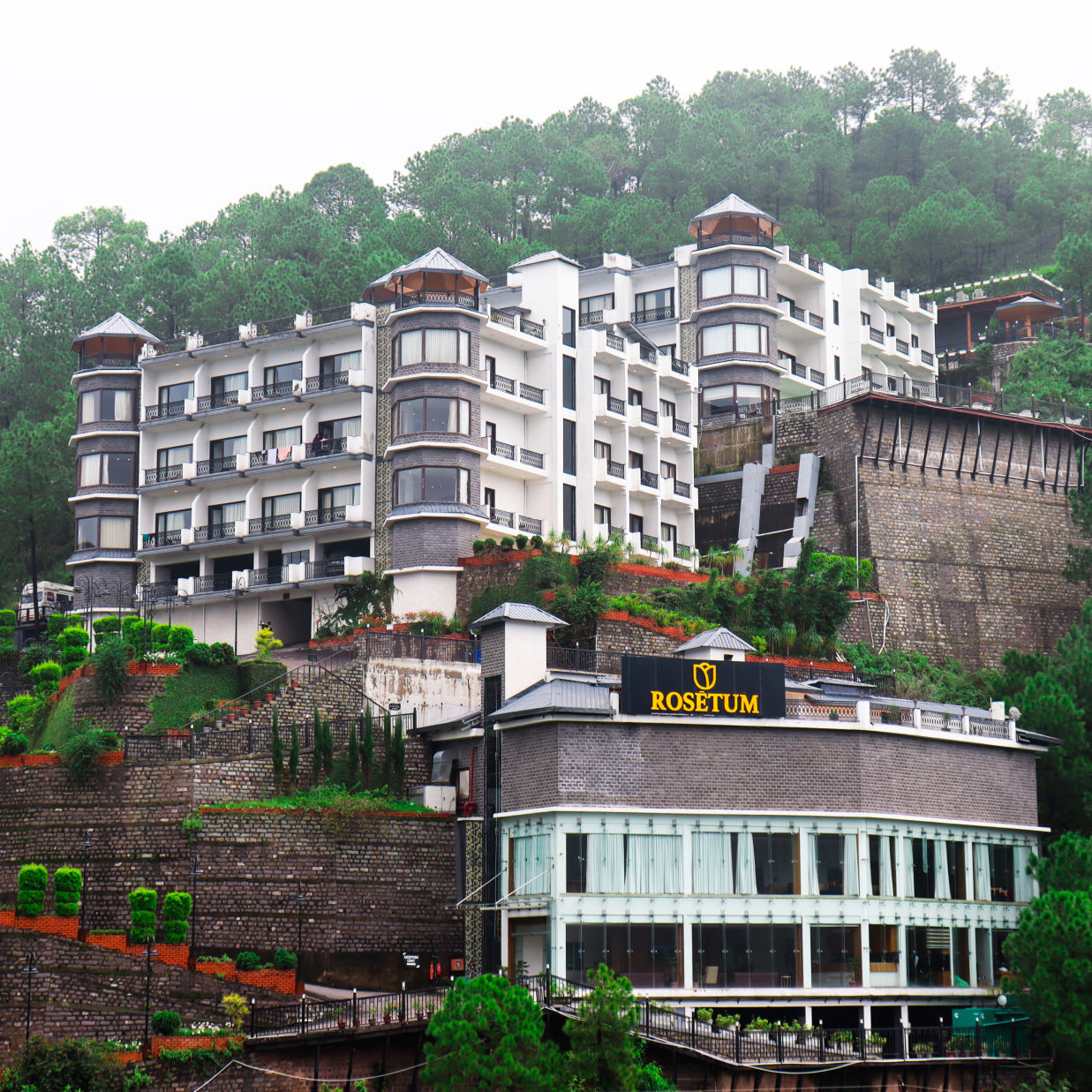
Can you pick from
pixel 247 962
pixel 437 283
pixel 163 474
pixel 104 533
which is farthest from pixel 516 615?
pixel 104 533

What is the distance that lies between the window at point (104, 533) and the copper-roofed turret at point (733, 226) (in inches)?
1240

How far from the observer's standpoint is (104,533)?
74.9 metres

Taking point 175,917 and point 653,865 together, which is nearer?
point 175,917

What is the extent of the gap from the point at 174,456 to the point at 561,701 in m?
35.3

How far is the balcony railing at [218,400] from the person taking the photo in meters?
73.6

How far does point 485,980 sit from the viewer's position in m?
36.5

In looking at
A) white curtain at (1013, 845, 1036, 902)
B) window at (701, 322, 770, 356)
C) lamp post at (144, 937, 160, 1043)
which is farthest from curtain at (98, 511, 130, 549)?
white curtain at (1013, 845, 1036, 902)

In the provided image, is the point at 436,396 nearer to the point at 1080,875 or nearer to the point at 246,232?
the point at 1080,875

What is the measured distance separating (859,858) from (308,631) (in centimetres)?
3210

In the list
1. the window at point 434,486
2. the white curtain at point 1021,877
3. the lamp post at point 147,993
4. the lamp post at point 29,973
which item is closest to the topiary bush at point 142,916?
the lamp post at point 147,993

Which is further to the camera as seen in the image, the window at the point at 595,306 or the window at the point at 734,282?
→ the window at the point at 595,306

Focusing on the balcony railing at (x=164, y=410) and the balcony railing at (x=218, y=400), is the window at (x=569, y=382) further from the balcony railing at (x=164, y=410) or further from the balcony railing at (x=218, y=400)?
the balcony railing at (x=164, y=410)

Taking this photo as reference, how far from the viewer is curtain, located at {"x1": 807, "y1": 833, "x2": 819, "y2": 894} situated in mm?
45438

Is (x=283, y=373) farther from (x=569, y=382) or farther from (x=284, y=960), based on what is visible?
(x=284, y=960)
